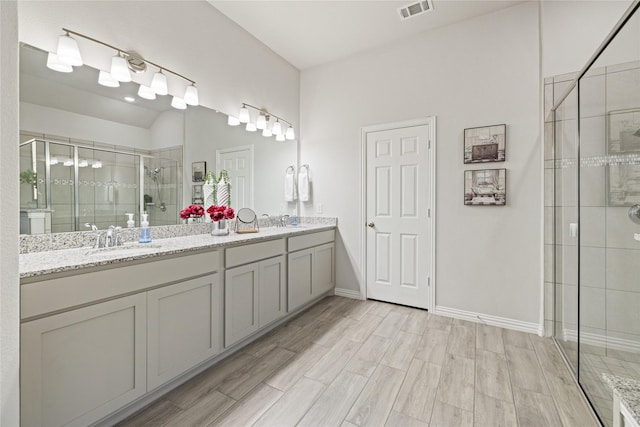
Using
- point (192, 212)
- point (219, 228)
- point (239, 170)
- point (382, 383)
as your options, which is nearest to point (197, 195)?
point (192, 212)

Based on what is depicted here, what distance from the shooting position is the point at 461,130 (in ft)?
9.20

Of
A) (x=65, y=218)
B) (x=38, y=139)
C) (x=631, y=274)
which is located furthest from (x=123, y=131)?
(x=631, y=274)

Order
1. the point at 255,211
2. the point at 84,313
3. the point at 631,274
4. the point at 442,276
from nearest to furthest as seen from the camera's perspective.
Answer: the point at 84,313
the point at 631,274
the point at 442,276
the point at 255,211

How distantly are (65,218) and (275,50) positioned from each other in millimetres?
2741

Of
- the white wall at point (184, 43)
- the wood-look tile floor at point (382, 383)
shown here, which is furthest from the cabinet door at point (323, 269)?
the white wall at point (184, 43)

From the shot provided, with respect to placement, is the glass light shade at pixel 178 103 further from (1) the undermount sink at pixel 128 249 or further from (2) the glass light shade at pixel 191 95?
(1) the undermount sink at pixel 128 249

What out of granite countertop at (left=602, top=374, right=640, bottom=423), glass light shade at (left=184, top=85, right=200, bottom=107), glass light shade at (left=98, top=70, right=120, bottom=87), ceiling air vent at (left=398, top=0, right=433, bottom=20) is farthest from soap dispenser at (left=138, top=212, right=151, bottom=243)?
ceiling air vent at (left=398, top=0, right=433, bottom=20)

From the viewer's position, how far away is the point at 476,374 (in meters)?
1.92

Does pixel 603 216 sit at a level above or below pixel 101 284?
above

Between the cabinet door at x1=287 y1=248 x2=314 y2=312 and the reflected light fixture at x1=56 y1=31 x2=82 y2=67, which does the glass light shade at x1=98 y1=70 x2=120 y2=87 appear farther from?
the cabinet door at x1=287 y1=248 x2=314 y2=312

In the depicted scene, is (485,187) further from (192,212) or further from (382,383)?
(192,212)

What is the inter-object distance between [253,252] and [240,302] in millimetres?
395

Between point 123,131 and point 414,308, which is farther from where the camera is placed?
point 414,308

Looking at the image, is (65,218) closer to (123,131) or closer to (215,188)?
(123,131)
